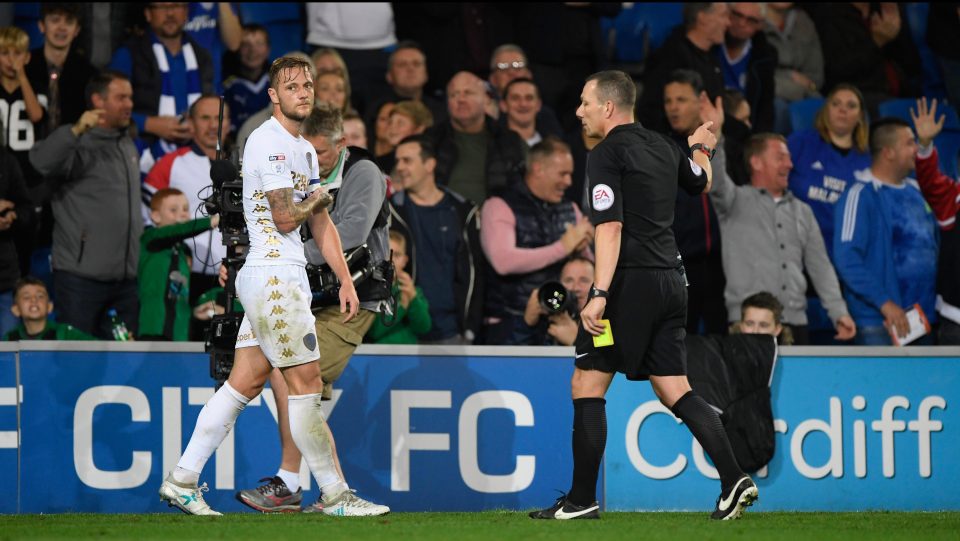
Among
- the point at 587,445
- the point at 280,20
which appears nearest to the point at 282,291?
the point at 587,445

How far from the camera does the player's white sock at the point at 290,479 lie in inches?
299

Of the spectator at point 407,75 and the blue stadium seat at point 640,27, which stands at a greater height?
the blue stadium seat at point 640,27

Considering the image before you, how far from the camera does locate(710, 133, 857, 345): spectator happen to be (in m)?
10.6

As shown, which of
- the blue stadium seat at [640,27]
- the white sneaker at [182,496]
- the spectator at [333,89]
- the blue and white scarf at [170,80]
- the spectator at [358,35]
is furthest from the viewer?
the blue stadium seat at [640,27]

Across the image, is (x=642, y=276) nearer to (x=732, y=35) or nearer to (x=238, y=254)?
(x=238, y=254)

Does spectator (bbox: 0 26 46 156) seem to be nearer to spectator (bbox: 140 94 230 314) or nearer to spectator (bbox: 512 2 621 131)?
spectator (bbox: 140 94 230 314)

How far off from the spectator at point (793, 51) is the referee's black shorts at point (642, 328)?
7074mm

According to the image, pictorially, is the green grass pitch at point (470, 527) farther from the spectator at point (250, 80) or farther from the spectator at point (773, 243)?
the spectator at point (250, 80)

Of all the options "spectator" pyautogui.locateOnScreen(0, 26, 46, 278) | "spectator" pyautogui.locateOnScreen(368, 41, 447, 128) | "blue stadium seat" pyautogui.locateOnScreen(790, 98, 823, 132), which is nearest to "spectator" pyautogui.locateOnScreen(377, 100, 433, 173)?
"spectator" pyautogui.locateOnScreen(368, 41, 447, 128)

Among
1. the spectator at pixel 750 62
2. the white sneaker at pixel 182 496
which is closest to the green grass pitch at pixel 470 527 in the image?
the white sneaker at pixel 182 496

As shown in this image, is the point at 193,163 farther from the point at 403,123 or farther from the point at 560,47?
the point at 560,47

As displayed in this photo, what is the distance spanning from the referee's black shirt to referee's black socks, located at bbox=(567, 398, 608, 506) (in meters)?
0.70

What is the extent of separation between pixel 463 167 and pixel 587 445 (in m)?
4.81

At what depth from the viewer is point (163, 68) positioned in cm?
1155
